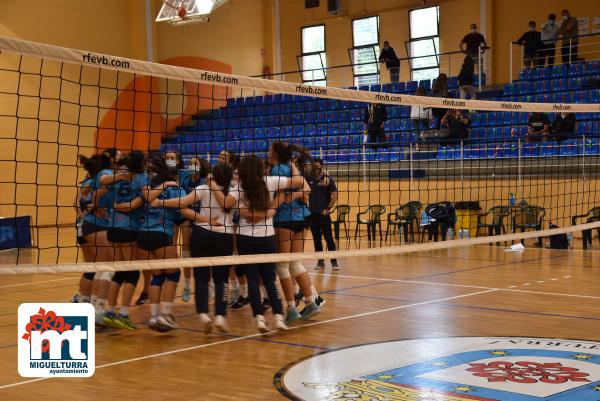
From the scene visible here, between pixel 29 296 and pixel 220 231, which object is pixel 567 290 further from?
pixel 29 296

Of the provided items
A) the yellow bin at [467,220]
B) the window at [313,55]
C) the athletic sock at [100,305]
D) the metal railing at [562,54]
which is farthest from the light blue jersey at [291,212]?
the window at [313,55]

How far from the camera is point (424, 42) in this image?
Result: 2516cm

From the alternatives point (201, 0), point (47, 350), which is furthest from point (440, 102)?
point (201, 0)

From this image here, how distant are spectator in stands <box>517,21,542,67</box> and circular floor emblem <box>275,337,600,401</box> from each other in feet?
49.6

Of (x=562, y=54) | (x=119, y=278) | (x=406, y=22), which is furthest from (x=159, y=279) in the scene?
(x=406, y=22)

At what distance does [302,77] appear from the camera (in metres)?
28.0

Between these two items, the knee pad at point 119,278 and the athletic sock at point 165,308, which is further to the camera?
the knee pad at point 119,278

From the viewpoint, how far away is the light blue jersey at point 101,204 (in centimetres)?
743

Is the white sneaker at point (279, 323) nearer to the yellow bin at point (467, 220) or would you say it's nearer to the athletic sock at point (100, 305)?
the athletic sock at point (100, 305)

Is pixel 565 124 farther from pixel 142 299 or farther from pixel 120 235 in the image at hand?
pixel 120 235

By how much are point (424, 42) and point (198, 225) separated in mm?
19459

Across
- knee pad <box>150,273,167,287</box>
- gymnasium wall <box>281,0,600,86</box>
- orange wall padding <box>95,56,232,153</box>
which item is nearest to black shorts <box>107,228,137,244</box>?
knee pad <box>150,273,167,287</box>

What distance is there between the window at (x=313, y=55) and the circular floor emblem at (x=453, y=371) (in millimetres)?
21766

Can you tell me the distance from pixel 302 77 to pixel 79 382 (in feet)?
76.2
